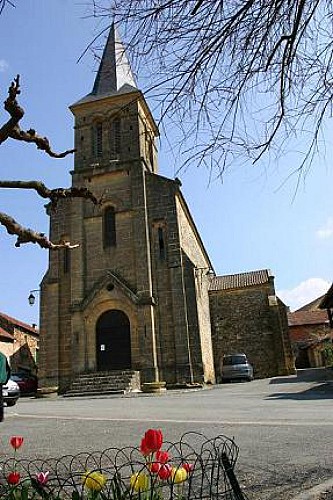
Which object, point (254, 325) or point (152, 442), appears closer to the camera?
point (152, 442)

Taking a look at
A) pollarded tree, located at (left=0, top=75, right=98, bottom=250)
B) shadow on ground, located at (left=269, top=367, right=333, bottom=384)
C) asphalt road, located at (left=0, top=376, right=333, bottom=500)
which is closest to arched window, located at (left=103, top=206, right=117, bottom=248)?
shadow on ground, located at (left=269, top=367, right=333, bottom=384)

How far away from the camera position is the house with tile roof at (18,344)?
35844 millimetres

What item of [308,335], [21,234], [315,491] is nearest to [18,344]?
[308,335]

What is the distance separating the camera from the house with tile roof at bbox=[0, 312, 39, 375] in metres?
35.8

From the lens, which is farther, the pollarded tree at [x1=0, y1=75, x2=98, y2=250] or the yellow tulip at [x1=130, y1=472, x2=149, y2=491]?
the pollarded tree at [x1=0, y1=75, x2=98, y2=250]

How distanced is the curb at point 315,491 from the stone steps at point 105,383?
16.6 meters

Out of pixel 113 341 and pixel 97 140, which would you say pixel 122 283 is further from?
pixel 97 140

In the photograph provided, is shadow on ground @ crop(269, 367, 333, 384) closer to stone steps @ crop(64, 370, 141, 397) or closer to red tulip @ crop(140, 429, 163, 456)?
stone steps @ crop(64, 370, 141, 397)

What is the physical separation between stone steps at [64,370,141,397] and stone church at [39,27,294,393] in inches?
18.0

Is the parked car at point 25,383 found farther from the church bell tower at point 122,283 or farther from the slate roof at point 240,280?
the slate roof at point 240,280

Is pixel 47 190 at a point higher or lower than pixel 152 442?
higher

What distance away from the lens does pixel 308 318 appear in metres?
55.1

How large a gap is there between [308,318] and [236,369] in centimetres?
3395

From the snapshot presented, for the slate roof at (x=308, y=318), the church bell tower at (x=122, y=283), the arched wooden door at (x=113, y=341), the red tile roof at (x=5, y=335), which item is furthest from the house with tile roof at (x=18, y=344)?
the slate roof at (x=308, y=318)
